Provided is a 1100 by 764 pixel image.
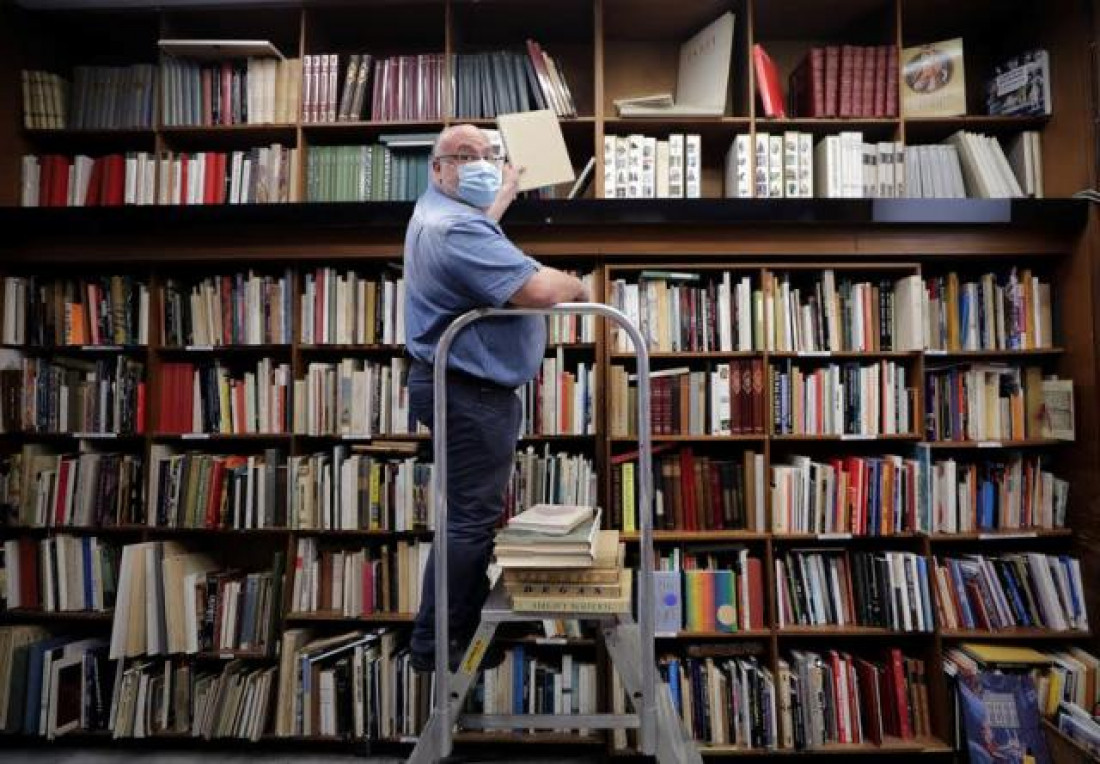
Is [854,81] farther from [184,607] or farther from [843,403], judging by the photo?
[184,607]

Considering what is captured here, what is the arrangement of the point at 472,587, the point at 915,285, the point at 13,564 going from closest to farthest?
1. the point at 472,587
2. the point at 915,285
3. the point at 13,564

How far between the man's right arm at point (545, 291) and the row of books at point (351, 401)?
3.78 feet

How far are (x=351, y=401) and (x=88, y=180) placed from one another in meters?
1.51

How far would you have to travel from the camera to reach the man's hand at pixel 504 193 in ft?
5.26

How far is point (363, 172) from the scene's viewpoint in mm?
2402

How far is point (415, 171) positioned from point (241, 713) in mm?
2258

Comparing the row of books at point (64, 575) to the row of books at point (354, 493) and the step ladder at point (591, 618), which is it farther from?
the step ladder at point (591, 618)

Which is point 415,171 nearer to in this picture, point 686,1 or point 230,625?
point 686,1

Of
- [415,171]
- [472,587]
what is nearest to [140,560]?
[472,587]

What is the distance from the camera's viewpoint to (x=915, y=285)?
7.27 ft

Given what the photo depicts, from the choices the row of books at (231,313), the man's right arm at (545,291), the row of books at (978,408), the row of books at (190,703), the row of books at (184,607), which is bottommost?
the row of books at (190,703)

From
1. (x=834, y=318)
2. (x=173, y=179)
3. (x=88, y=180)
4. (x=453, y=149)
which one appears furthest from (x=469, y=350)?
(x=88, y=180)

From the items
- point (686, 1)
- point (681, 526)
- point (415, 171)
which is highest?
point (686, 1)

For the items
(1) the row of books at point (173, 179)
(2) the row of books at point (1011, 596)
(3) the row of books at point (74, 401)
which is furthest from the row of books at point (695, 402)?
(3) the row of books at point (74, 401)
